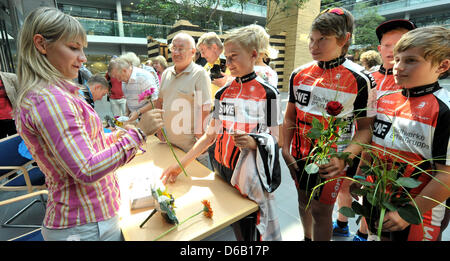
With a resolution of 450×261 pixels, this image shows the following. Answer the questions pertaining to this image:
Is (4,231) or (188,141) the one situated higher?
(188,141)

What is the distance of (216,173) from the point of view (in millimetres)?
1483

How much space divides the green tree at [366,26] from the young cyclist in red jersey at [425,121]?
46.0 feet

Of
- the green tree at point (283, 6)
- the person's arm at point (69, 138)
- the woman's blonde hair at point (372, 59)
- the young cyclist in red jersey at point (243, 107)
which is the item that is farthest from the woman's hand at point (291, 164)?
the green tree at point (283, 6)

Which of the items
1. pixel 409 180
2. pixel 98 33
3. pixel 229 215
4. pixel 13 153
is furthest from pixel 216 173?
Answer: pixel 98 33

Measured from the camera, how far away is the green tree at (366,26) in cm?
1259

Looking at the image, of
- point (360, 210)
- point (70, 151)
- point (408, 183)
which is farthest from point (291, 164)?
point (70, 151)

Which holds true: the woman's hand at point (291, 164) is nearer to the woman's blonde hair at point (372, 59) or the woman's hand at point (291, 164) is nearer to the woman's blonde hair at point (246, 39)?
the woman's blonde hair at point (246, 39)

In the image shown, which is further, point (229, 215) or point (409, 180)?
point (229, 215)

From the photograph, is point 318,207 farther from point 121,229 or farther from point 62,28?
point 62,28

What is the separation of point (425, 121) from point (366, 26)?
15.2m

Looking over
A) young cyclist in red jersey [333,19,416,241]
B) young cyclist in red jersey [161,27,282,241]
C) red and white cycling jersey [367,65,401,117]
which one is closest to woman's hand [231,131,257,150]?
young cyclist in red jersey [161,27,282,241]

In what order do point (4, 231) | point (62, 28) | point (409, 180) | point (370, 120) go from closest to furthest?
point (409, 180)
point (62, 28)
point (370, 120)
point (4, 231)

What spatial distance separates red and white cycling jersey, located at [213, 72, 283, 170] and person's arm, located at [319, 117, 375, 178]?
38 centimetres
